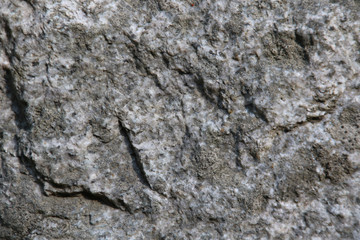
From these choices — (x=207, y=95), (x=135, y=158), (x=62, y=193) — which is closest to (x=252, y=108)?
(x=207, y=95)

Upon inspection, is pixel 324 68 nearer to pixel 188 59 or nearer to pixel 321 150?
pixel 321 150

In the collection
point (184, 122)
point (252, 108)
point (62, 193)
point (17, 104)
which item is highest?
point (252, 108)

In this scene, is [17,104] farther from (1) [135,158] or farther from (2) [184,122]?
(2) [184,122]

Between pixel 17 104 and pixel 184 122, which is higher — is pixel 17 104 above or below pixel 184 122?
below

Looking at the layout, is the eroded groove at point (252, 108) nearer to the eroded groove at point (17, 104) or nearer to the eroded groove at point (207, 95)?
the eroded groove at point (207, 95)

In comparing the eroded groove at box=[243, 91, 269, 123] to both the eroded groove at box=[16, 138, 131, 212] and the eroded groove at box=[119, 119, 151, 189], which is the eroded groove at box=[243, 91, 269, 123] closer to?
the eroded groove at box=[119, 119, 151, 189]

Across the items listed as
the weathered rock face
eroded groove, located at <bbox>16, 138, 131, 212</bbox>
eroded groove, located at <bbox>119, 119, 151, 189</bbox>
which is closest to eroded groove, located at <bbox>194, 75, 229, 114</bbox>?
the weathered rock face

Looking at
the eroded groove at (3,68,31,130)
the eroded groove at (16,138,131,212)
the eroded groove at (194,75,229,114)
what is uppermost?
the eroded groove at (194,75,229,114)

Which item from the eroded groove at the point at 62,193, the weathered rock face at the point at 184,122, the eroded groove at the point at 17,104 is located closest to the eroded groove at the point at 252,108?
the weathered rock face at the point at 184,122
